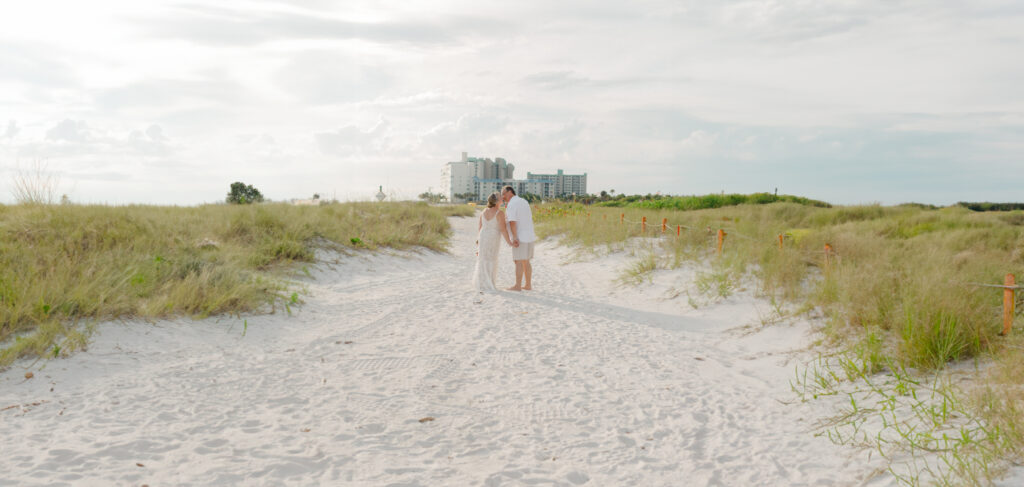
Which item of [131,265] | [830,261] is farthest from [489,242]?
[830,261]

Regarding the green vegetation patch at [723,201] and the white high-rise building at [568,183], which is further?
the white high-rise building at [568,183]

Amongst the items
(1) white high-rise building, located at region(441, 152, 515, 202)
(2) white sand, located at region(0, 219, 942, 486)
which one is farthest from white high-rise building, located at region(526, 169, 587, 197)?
(2) white sand, located at region(0, 219, 942, 486)

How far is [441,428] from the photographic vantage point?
13.8 ft

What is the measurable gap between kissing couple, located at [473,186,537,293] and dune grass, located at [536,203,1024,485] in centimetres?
233

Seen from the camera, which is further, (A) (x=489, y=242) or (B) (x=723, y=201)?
(B) (x=723, y=201)

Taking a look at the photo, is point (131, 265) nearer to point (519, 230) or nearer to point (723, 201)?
point (519, 230)

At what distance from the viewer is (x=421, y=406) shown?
4617 millimetres

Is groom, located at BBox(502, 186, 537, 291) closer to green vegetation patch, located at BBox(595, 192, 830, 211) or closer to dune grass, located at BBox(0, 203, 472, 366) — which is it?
dune grass, located at BBox(0, 203, 472, 366)

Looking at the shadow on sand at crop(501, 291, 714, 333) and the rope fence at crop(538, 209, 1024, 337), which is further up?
the rope fence at crop(538, 209, 1024, 337)

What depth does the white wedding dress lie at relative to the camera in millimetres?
10078

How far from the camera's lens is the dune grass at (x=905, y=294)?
3.82 m

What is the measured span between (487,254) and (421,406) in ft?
18.5

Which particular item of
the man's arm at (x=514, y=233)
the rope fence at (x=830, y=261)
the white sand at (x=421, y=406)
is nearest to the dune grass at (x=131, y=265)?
the white sand at (x=421, y=406)

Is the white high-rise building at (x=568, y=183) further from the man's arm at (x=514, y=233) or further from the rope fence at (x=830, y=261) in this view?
the man's arm at (x=514, y=233)
